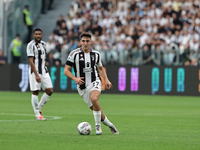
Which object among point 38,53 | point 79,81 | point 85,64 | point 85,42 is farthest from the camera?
point 38,53

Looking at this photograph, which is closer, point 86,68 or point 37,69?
point 86,68

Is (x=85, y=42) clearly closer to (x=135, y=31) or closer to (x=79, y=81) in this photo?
(x=79, y=81)

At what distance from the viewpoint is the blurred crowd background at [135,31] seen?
22.8 meters

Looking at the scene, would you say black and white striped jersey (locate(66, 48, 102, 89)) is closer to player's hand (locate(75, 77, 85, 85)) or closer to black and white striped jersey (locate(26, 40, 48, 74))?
player's hand (locate(75, 77, 85, 85))

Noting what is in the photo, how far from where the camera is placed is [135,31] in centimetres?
2522

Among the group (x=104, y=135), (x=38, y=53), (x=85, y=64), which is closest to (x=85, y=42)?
(x=85, y=64)

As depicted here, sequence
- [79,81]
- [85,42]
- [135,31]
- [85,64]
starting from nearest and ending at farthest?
1. [79,81]
2. [85,42]
3. [85,64]
4. [135,31]

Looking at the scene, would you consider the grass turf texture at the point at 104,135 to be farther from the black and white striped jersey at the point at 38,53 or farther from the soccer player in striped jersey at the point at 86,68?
the black and white striped jersey at the point at 38,53

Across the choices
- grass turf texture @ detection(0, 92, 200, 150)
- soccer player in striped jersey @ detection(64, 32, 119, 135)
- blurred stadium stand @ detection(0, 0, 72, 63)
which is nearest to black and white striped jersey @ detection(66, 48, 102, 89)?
soccer player in striped jersey @ detection(64, 32, 119, 135)

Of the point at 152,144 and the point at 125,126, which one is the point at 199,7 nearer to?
the point at 125,126

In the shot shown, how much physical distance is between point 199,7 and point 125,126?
16.9 metres

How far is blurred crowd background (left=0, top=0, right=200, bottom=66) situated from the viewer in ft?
74.8

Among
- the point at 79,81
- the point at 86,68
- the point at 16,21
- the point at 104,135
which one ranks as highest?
the point at 16,21

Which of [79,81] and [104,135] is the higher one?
[79,81]
